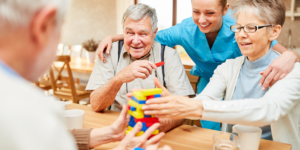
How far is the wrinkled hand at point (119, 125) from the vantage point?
982 mm

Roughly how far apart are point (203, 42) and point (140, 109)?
1.12 metres

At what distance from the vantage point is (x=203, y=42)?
6.08ft

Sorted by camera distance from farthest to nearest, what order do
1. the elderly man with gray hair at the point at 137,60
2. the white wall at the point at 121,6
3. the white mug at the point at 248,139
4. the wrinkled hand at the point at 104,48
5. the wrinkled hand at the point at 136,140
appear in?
the white wall at the point at 121,6, the wrinkled hand at the point at 104,48, the elderly man with gray hair at the point at 137,60, the white mug at the point at 248,139, the wrinkled hand at the point at 136,140

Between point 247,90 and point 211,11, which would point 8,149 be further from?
point 211,11

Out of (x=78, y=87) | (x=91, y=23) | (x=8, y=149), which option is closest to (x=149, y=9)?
(x=8, y=149)

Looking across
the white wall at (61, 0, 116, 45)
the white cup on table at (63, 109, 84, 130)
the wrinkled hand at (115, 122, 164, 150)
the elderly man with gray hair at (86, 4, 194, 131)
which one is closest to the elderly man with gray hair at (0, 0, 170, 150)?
the wrinkled hand at (115, 122, 164, 150)

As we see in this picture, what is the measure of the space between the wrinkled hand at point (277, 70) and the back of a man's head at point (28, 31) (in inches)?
39.5

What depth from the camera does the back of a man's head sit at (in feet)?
1.34

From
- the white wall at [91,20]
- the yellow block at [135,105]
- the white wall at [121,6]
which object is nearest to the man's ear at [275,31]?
the yellow block at [135,105]

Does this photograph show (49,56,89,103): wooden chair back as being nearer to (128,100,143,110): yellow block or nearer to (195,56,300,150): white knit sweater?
(195,56,300,150): white knit sweater

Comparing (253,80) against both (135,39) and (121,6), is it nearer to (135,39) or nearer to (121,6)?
(135,39)

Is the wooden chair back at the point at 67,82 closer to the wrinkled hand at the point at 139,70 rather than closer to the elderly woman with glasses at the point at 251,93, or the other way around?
the wrinkled hand at the point at 139,70

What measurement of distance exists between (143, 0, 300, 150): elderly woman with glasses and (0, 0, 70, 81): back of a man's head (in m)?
0.48

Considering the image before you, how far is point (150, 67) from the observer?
136 cm
